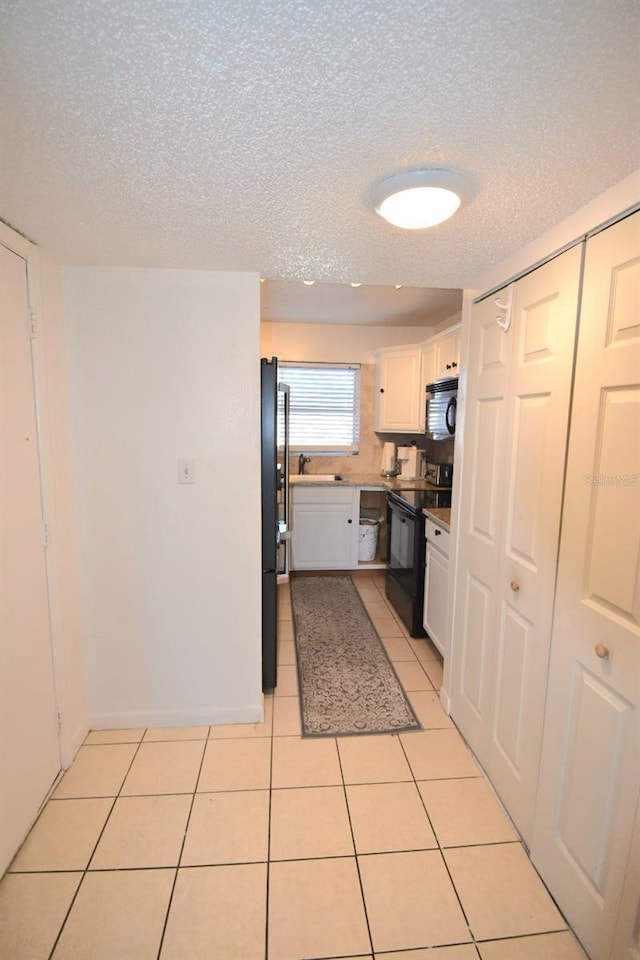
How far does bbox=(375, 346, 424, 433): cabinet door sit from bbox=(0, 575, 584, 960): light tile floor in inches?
99.9

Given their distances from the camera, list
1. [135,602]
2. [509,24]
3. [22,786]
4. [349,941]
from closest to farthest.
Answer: [509,24], [349,941], [22,786], [135,602]

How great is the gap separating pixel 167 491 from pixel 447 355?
2290 millimetres

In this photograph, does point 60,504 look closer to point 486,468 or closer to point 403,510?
point 486,468

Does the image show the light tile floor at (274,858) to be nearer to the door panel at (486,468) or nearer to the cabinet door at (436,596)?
the cabinet door at (436,596)

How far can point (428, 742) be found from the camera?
78.3 inches

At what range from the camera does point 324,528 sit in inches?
151

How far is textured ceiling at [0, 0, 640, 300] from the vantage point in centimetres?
70

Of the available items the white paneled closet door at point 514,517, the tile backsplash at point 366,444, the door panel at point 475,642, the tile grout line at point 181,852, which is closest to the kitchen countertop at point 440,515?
the white paneled closet door at point 514,517

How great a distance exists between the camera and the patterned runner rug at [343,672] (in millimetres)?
2115

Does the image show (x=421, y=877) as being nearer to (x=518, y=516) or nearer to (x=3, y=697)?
(x=518, y=516)

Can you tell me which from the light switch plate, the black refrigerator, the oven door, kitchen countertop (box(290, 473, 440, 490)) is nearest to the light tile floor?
the black refrigerator

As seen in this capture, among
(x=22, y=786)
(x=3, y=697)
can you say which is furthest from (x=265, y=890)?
(x=3, y=697)

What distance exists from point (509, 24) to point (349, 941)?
221 cm

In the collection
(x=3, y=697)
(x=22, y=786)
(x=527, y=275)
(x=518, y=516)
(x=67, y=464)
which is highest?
(x=527, y=275)
